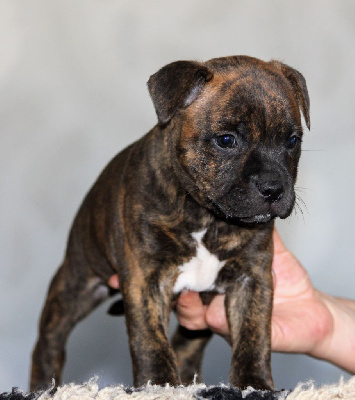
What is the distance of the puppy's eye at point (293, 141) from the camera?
351 cm

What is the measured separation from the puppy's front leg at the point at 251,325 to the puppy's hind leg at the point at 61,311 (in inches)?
48.6

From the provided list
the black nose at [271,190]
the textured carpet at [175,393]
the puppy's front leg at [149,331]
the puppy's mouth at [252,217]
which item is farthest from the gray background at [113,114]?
the textured carpet at [175,393]

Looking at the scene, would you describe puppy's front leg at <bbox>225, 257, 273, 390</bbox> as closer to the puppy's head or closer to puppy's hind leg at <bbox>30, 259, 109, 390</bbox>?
the puppy's head

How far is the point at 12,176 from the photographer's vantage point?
629 centimetres

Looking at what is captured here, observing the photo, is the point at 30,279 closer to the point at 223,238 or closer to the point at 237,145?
the point at 223,238

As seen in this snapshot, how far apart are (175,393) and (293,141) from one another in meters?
1.39

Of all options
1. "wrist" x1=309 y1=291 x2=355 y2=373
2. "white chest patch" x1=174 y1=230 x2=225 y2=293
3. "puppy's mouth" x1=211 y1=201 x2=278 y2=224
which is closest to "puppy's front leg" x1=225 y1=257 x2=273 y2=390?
"white chest patch" x1=174 y1=230 x2=225 y2=293

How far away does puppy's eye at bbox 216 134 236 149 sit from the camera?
3.39 metres

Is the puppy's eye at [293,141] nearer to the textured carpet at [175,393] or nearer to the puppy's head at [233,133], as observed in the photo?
the puppy's head at [233,133]

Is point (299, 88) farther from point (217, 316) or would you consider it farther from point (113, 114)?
point (113, 114)

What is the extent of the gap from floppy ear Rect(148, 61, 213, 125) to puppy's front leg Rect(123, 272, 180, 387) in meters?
0.78

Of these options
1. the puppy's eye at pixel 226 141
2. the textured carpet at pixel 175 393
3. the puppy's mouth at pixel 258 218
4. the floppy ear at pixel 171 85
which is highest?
the floppy ear at pixel 171 85

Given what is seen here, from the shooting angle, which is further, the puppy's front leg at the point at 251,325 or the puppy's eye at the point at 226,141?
the puppy's front leg at the point at 251,325

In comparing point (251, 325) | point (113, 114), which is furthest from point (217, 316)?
point (113, 114)
